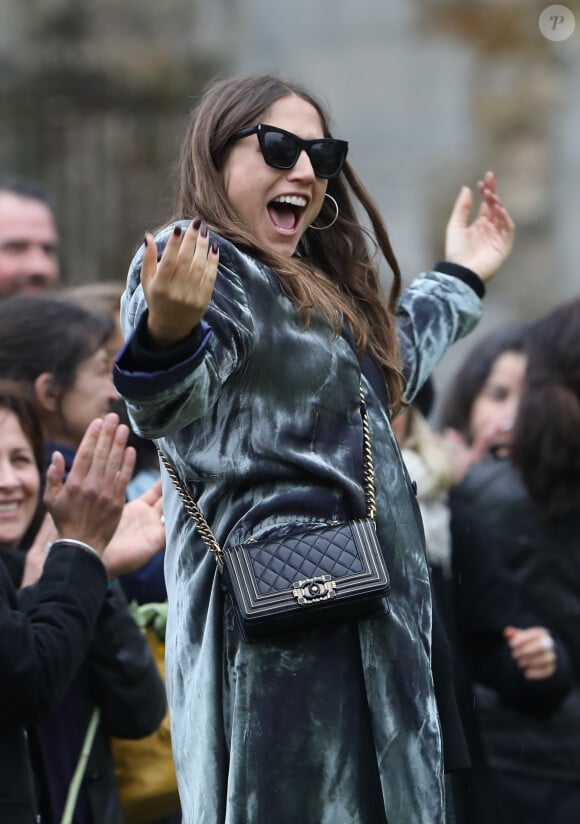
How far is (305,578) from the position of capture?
248 cm

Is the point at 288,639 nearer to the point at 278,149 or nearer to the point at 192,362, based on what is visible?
the point at 192,362

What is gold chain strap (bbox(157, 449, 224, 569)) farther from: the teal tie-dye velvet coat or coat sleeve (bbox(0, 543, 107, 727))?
coat sleeve (bbox(0, 543, 107, 727))

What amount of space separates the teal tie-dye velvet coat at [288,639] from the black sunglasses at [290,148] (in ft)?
0.81

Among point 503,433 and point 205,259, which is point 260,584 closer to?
point 205,259

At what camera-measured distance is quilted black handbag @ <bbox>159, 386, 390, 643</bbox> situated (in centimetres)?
246

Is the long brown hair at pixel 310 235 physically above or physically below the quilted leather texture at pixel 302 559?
above

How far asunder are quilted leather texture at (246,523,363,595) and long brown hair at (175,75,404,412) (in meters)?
0.39

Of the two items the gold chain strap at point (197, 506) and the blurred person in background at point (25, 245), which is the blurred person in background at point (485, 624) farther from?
the blurred person in background at point (25, 245)

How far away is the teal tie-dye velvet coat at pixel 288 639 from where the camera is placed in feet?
8.16

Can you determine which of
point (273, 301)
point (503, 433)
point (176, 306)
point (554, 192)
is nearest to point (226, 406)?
→ point (273, 301)

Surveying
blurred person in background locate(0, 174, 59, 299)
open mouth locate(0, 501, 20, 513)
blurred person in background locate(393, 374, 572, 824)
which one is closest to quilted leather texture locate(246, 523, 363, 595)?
open mouth locate(0, 501, 20, 513)

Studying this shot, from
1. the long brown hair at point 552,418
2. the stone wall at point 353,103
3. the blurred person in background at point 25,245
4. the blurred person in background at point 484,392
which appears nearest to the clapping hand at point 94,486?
the long brown hair at point 552,418

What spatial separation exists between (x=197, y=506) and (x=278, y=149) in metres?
0.67


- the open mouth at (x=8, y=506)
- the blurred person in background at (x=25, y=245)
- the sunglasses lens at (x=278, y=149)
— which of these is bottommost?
the open mouth at (x=8, y=506)
